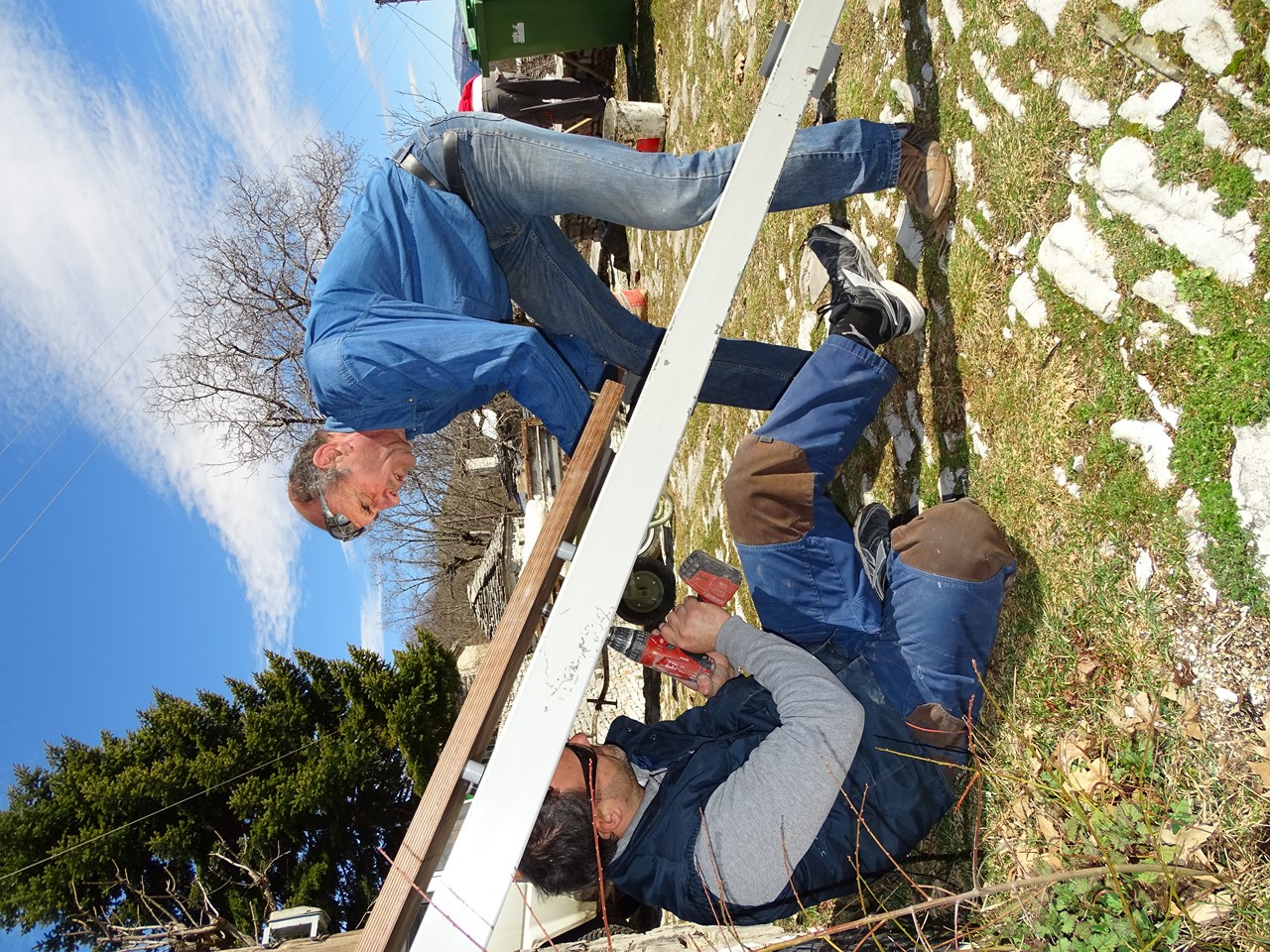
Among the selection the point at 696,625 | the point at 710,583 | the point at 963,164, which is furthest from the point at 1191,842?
the point at 963,164

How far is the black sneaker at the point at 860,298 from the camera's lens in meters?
2.46

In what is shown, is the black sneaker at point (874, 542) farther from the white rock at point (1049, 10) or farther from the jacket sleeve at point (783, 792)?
the white rock at point (1049, 10)

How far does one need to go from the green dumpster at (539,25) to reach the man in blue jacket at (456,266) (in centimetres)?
642

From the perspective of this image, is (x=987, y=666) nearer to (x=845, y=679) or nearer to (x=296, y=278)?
(x=845, y=679)

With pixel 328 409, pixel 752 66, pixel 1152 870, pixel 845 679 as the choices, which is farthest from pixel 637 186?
pixel 752 66

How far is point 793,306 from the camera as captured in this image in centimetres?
376

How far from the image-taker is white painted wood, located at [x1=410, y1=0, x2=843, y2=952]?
1.66 metres

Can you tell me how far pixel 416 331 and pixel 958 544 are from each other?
158 cm

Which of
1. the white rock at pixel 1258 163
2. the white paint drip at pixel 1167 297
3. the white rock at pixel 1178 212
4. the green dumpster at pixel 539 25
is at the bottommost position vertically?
the white paint drip at pixel 1167 297

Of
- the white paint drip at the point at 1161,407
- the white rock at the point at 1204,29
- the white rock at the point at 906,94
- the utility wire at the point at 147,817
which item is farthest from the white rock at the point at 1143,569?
the utility wire at the point at 147,817

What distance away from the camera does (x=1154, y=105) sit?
5.85 ft

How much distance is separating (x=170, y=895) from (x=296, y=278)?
11.4m

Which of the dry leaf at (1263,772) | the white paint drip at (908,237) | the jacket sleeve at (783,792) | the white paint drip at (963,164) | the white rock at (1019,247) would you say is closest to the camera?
the dry leaf at (1263,772)

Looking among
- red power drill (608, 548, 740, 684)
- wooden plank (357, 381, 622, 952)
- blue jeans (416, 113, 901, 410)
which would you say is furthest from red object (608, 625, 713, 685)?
blue jeans (416, 113, 901, 410)
